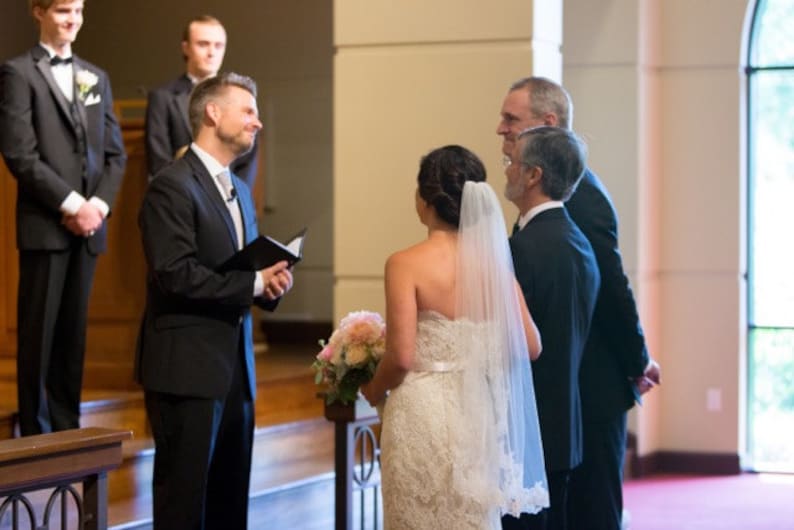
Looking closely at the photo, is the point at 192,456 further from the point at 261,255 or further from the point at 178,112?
the point at 178,112

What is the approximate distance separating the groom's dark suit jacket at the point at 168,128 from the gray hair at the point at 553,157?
95.6 inches

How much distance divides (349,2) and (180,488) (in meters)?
2.45

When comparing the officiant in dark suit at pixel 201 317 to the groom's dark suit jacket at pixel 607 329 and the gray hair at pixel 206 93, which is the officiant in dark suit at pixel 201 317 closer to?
the gray hair at pixel 206 93

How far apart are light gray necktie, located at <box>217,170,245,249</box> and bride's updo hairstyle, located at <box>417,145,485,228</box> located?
39.5 inches

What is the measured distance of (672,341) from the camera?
27.5ft

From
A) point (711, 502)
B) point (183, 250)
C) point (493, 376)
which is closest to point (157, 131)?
point (183, 250)

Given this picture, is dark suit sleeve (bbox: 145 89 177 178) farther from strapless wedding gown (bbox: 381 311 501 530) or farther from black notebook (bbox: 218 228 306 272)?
strapless wedding gown (bbox: 381 311 501 530)

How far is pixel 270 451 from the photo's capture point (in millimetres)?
6012

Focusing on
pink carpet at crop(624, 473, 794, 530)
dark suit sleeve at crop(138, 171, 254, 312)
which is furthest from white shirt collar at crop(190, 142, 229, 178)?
pink carpet at crop(624, 473, 794, 530)

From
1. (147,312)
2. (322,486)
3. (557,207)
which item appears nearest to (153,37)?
(322,486)

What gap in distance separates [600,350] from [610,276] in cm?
23

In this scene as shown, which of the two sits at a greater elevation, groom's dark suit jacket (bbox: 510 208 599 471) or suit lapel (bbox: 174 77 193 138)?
suit lapel (bbox: 174 77 193 138)

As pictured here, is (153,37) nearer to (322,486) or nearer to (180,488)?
(322,486)

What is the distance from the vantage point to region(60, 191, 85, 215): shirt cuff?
5.27m
